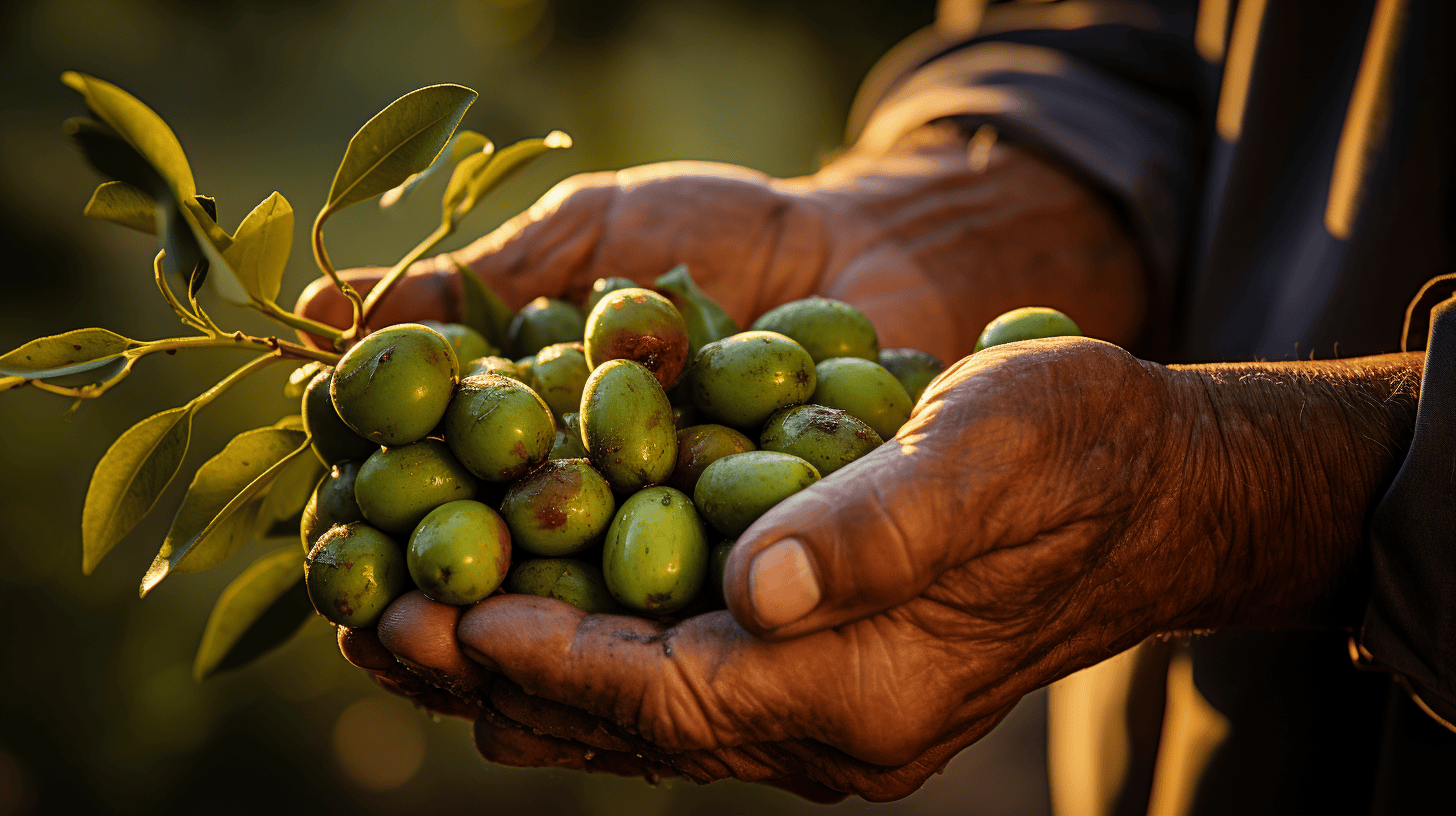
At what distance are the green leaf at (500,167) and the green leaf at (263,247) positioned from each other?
352mm

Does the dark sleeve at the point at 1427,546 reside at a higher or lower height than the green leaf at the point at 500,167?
lower

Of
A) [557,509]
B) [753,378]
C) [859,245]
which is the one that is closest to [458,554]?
[557,509]

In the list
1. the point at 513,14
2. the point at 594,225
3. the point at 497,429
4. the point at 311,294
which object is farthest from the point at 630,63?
the point at 497,429

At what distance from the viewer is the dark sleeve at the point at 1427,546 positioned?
1278 millimetres

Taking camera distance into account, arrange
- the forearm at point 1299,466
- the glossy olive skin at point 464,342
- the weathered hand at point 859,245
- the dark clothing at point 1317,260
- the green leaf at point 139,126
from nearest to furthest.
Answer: the green leaf at point 139,126
the dark clothing at point 1317,260
the forearm at point 1299,466
the glossy olive skin at point 464,342
the weathered hand at point 859,245

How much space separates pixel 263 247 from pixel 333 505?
16.9 inches

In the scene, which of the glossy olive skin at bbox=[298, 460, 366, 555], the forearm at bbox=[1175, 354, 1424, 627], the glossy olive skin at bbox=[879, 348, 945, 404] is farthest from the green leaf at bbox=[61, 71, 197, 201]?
the forearm at bbox=[1175, 354, 1424, 627]

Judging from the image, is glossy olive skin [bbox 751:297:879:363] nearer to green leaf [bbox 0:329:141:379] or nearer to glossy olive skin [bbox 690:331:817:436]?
glossy olive skin [bbox 690:331:817:436]

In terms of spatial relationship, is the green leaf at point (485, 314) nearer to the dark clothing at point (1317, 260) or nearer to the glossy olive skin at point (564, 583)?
the glossy olive skin at point (564, 583)

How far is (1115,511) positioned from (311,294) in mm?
1844

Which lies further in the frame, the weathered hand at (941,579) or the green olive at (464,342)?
the green olive at (464,342)

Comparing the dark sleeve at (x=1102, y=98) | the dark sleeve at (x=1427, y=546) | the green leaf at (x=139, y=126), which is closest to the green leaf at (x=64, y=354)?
the green leaf at (x=139, y=126)

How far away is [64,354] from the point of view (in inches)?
52.1

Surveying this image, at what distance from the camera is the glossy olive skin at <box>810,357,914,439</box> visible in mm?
1463
